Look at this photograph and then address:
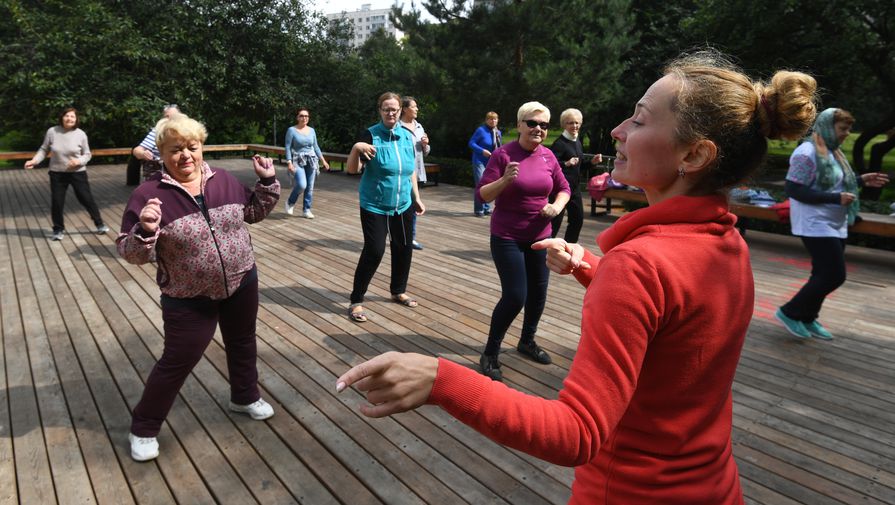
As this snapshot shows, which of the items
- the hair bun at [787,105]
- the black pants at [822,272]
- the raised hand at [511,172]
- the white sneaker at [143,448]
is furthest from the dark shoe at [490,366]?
the hair bun at [787,105]

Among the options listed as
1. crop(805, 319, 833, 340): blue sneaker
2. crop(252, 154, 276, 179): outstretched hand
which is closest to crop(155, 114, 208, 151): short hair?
crop(252, 154, 276, 179): outstretched hand

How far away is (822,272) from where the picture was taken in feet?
14.9

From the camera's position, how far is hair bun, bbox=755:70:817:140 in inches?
43.9

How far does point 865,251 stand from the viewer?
767 centimetres

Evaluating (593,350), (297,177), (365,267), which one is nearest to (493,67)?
(297,177)

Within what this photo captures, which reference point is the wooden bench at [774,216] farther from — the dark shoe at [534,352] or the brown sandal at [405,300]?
the brown sandal at [405,300]

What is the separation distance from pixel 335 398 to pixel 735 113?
3054mm

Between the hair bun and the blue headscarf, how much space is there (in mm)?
3905

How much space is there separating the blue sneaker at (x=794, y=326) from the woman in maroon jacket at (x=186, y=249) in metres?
4.26

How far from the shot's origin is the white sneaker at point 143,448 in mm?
2885

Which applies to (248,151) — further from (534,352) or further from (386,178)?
(534,352)

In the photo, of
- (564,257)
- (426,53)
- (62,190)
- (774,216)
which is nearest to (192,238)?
(564,257)

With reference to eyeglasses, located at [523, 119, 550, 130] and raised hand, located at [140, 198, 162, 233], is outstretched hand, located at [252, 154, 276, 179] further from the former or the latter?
eyeglasses, located at [523, 119, 550, 130]

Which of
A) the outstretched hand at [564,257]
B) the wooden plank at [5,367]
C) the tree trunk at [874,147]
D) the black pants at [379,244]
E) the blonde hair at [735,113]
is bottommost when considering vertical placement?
the wooden plank at [5,367]
